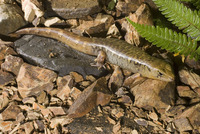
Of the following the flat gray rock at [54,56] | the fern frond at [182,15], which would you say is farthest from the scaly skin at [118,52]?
the fern frond at [182,15]

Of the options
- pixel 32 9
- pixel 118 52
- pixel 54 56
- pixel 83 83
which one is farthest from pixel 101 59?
pixel 32 9

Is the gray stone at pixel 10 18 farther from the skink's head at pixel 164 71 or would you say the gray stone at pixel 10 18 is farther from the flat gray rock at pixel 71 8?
the skink's head at pixel 164 71

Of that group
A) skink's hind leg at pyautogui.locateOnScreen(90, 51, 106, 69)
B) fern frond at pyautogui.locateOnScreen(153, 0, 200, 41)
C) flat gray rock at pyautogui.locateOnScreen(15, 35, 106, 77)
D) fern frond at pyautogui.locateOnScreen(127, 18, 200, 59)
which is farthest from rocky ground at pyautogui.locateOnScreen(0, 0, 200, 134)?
fern frond at pyautogui.locateOnScreen(153, 0, 200, 41)

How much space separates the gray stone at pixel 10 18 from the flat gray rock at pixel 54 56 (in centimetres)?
29

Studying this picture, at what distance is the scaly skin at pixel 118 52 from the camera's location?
3.34 meters

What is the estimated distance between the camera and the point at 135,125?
275 centimetres

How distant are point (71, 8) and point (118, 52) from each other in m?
1.38

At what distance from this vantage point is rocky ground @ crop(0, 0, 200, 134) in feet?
9.14

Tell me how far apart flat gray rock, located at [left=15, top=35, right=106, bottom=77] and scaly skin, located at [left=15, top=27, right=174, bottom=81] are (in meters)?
0.13

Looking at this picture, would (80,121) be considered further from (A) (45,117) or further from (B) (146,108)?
(B) (146,108)

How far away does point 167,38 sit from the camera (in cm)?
312

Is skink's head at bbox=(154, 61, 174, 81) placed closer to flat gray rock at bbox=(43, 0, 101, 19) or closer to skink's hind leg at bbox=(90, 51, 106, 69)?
skink's hind leg at bbox=(90, 51, 106, 69)

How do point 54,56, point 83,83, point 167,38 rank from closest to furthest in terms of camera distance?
point 167,38 < point 83,83 < point 54,56

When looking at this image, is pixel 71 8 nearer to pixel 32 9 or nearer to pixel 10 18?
pixel 32 9
